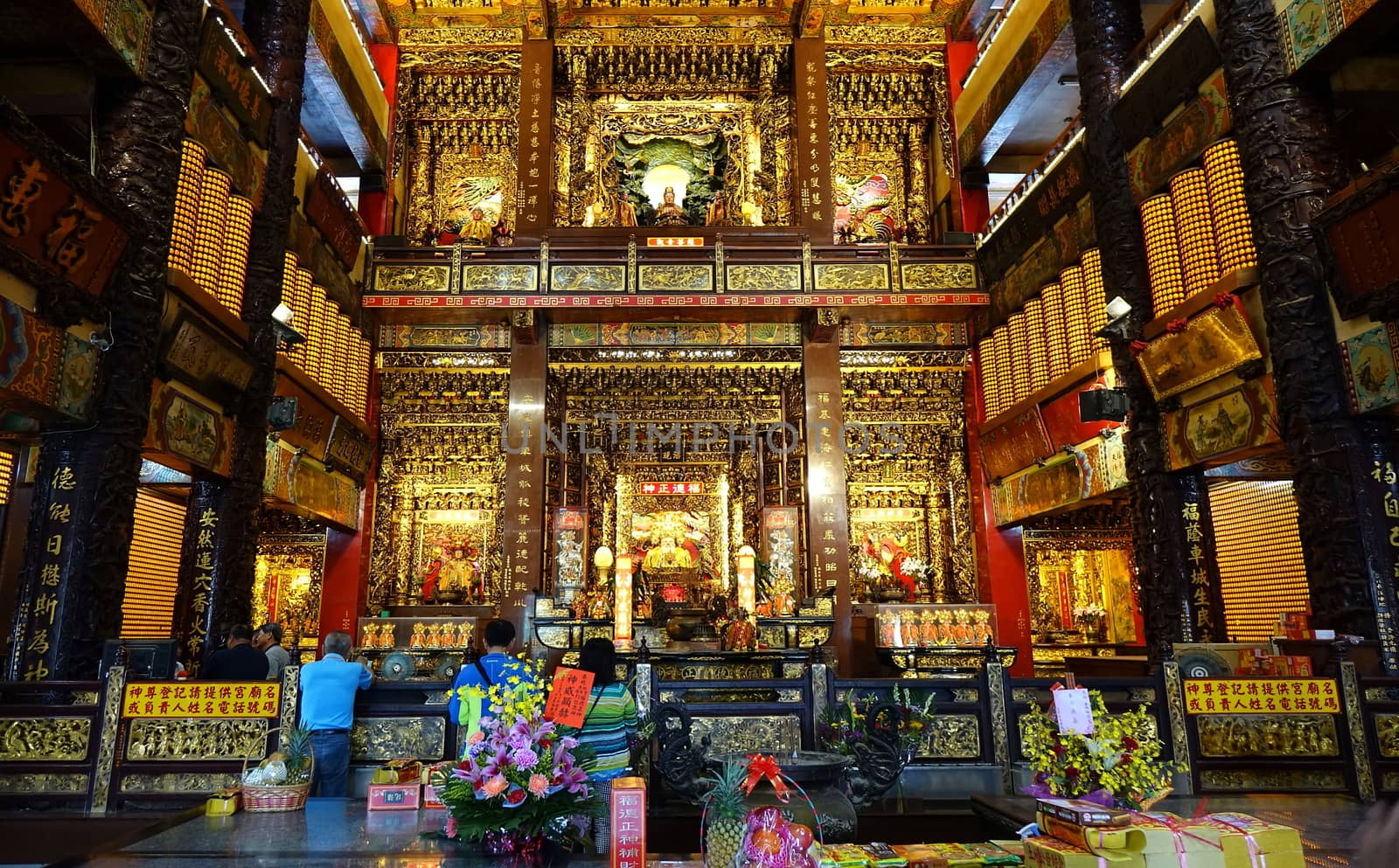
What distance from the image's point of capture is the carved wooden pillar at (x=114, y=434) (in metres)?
5.21

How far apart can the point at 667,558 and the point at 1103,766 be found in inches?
377

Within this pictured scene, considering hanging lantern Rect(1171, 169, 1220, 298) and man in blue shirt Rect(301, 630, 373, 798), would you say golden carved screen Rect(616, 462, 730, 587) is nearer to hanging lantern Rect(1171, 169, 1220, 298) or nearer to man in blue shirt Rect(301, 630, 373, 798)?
hanging lantern Rect(1171, 169, 1220, 298)

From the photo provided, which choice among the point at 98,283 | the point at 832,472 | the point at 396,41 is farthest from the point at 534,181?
the point at 98,283

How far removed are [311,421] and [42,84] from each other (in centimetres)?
406

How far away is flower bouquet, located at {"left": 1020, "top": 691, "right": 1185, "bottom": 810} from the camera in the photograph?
103 inches

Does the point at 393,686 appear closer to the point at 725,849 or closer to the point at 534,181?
the point at 725,849

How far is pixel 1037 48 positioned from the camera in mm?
9953

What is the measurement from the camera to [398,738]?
4508mm

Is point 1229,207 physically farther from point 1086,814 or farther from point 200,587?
point 200,587

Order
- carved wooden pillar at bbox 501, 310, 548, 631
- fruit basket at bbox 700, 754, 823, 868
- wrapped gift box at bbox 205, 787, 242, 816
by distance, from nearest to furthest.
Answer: fruit basket at bbox 700, 754, 823, 868
wrapped gift box at bbox 205, 787, 242, 816
carved wooden pillar at bbox 501, 310, 548, 631

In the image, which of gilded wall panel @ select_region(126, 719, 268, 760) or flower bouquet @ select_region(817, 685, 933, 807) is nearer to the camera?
flower bouquet @ select_region(817, 685, 933, 807)

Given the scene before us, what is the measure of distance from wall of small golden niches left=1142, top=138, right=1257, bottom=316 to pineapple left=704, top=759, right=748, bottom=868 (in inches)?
239

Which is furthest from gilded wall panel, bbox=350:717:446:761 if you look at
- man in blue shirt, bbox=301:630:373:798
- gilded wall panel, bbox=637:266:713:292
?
gilded wall panel, bbox=637:266:713:292

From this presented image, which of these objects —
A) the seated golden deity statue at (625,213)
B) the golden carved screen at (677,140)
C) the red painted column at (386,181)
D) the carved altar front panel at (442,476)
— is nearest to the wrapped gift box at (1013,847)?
the carved altar front panel at (442,476)
